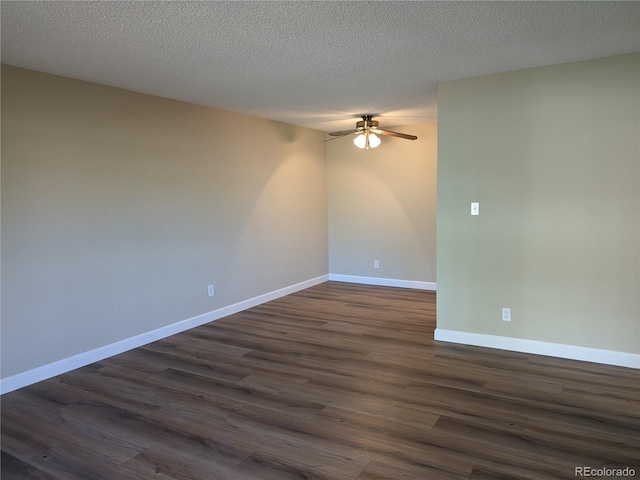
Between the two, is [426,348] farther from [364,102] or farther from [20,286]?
[20,286]

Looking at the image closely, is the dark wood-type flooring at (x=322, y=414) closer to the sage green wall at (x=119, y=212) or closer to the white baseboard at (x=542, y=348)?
the white baseboard at (x=542, y=348)

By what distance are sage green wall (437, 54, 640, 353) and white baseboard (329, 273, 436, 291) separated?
7.54 feet

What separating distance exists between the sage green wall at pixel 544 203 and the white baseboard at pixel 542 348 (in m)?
0.05

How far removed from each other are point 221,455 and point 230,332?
7.18 ft

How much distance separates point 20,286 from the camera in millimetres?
3230

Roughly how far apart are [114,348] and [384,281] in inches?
156

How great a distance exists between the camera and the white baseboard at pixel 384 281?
251 inches

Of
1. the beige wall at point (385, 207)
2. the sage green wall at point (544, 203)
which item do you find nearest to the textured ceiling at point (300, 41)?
the sage green wall at point (544, 203)

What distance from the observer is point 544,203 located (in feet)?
11.8

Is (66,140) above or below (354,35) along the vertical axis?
below

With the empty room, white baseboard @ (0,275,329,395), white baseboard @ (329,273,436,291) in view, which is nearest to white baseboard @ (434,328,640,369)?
the empty room

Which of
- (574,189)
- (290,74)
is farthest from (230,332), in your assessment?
(574,189)

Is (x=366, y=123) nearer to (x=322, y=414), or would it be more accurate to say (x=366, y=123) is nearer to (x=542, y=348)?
(x=542, y=348)

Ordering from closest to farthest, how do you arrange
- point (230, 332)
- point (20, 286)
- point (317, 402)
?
point (317, 402) < point (20, 286) < point (230, 332)
